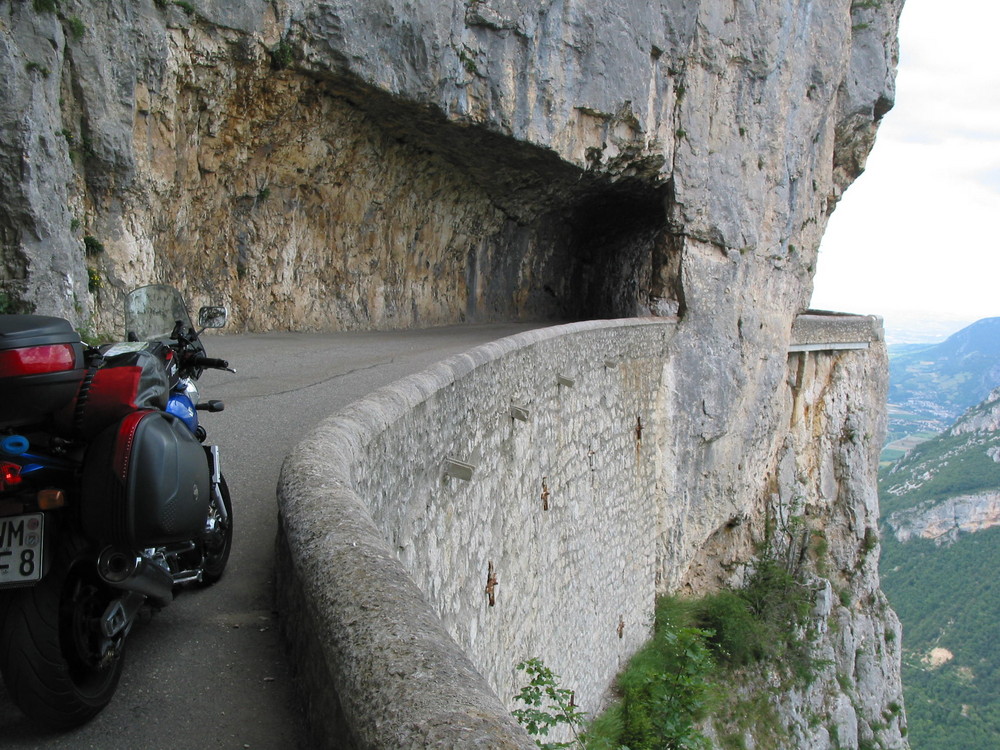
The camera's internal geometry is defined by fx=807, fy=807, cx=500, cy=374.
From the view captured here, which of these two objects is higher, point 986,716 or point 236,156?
point 236,156

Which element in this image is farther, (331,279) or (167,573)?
(331,279)

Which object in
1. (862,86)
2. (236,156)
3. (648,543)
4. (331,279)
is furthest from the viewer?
(862,86)

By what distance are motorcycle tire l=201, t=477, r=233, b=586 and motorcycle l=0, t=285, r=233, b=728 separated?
2.31 ft

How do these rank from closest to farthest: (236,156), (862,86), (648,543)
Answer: (236,156) < (648,543) < (862,86)

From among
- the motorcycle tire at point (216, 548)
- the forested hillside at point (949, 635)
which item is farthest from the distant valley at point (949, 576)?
the motorcycle tire at point (216, 548)

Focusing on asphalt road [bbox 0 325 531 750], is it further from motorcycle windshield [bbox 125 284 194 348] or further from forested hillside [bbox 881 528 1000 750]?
forested hillside [bbox 881 528 1000 750]

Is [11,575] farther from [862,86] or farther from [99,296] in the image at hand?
[862,86]

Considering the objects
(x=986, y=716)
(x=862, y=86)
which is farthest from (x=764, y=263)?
(x=986, y=716)

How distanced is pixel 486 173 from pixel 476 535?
34.3 ft

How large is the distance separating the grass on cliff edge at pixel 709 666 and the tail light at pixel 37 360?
5.63 meters

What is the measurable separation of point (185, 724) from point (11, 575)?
599mm

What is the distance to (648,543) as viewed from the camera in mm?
12938

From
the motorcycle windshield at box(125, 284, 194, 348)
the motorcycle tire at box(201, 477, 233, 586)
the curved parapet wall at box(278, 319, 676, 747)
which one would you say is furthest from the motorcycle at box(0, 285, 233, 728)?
the motorcycle windshield at box(125, 284, 194, 348)

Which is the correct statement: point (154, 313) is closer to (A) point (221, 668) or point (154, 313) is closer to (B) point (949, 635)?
(A) point (221, 668)
